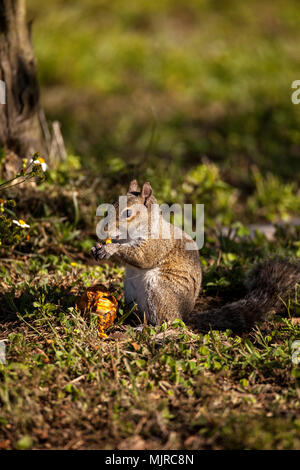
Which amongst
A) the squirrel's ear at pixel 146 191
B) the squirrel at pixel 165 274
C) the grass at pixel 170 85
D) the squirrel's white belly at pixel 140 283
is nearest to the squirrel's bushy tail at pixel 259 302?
the squirrel at pixel 165 274

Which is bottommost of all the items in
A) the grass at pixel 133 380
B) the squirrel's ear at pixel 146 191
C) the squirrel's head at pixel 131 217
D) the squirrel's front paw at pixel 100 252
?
the grass at pixel 133 380

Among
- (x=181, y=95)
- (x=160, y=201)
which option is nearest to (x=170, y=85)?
(x=181, y=95)

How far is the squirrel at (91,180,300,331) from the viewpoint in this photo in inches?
123

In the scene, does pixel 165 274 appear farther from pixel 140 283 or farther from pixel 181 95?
pixel 181 95

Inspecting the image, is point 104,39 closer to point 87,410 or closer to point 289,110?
point 289,110

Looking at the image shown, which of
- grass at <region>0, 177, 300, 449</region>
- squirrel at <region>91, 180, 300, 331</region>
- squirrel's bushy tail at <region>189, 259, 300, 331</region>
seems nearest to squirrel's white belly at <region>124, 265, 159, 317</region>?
squirrel at <region>91, 180, 300, 331</region>

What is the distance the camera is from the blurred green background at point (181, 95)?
5.62 metres

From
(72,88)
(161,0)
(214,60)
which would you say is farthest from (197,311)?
(161,0)

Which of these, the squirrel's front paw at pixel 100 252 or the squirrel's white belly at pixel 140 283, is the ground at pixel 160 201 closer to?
the squirrel's white belly at pixel 140 283

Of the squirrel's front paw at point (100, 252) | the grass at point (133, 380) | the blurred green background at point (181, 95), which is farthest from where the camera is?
the blurred green background at point (181, 95)

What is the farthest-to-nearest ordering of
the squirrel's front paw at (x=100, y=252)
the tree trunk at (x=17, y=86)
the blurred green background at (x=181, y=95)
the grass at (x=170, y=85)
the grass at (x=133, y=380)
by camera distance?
the grass at (x=170, y=85)
the blurred green background at (x=181, y=95)
the tree trunk at (x=17, y=86)
the squirrel's front paw at (x=100, y=252)
the grass at (x=133, y=380)

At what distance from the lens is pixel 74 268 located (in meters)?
3.91

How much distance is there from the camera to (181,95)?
8.06 metres

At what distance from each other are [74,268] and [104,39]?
6498 mm
